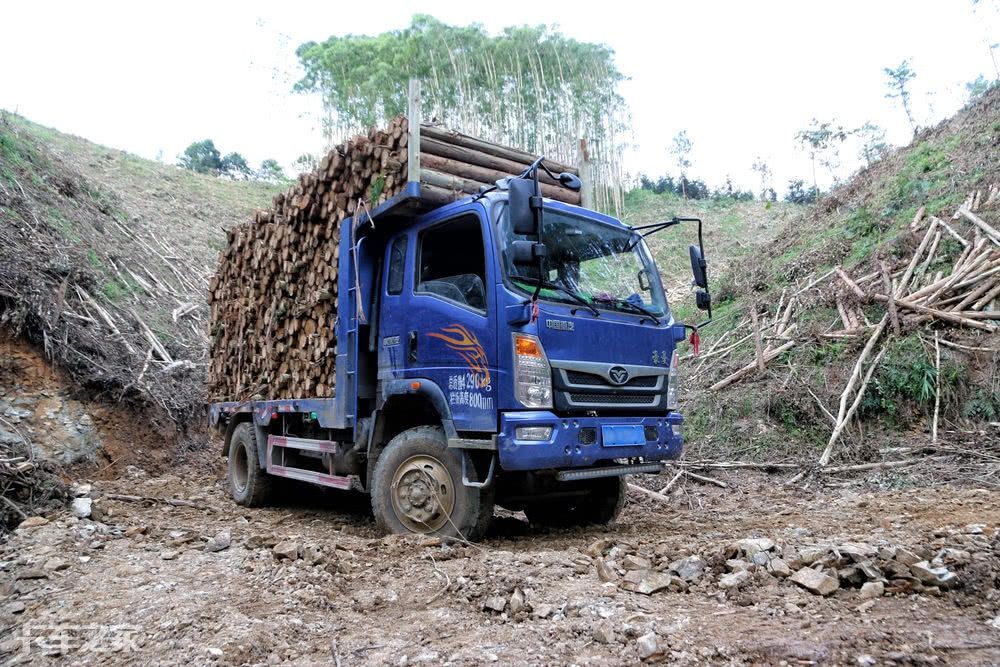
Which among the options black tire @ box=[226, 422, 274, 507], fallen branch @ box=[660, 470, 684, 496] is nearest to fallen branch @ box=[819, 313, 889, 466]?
fallen branch @ box=[660, 470, 684, 496]

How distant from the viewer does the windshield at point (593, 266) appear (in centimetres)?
489


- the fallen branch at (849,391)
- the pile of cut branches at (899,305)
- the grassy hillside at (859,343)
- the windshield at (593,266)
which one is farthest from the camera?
the pile of cut branches at (899,305)

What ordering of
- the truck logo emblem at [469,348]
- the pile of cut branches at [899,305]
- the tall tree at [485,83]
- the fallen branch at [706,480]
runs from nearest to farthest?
1. the truck logo emblem at [469,348]
2. the fallen branch at [706,480]
3. the pile of cut branches at [899,305]
4. the tall tree at [485,83]

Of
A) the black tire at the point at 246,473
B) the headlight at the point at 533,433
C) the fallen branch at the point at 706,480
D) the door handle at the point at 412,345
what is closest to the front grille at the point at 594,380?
the headlight at the point at 533,433

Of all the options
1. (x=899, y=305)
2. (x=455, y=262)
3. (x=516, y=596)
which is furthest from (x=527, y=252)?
(x=899, y=305)

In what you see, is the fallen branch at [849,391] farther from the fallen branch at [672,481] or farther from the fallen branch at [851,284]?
the fallen branch at [672,481]

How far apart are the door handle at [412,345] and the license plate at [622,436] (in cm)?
155

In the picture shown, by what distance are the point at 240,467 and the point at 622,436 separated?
193 inches

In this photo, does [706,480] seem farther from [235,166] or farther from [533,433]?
[235,166]

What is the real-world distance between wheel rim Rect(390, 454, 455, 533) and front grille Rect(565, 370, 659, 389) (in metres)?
1.12

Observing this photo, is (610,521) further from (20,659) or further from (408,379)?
(20,659)

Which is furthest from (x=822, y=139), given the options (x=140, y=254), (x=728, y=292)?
(x=140, y=254)

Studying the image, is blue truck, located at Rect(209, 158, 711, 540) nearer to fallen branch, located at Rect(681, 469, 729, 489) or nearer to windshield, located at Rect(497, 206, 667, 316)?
windshield, located at Rect(497, 206, 667, 316)

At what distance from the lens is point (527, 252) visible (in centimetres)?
455
